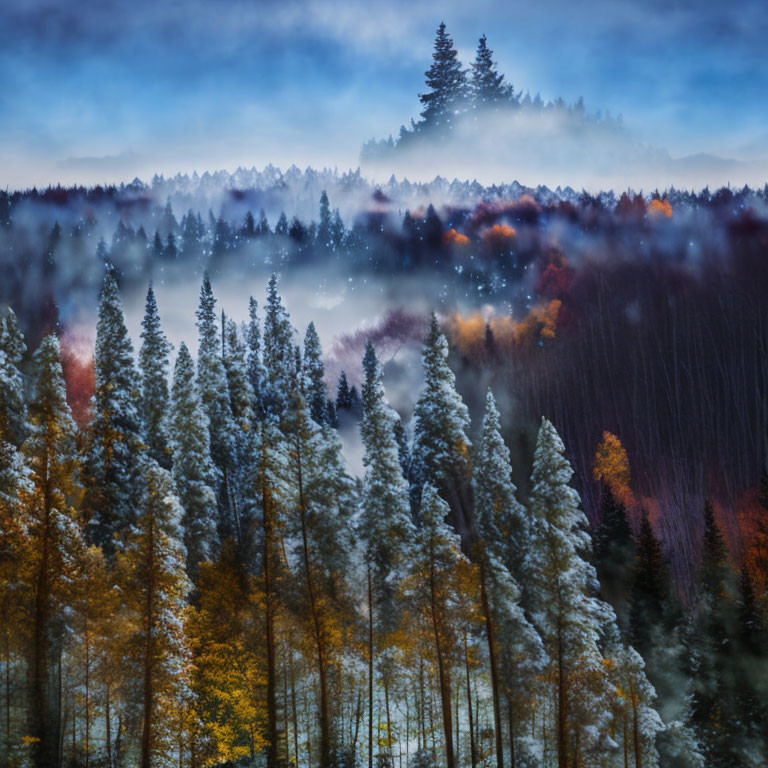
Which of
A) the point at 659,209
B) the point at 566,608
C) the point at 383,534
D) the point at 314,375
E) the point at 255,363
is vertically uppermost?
the point at 659,209

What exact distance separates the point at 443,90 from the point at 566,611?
52.9 m

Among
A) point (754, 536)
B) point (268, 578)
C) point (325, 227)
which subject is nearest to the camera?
point (268, 578)

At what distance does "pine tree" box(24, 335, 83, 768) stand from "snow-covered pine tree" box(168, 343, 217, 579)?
5.79 meters

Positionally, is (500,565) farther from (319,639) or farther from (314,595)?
(319,639)

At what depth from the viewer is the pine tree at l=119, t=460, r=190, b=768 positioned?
28938 mm

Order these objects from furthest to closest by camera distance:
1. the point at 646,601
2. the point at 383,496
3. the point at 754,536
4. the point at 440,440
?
the point at 754,536, the point at 440,440, the point at 646,601, the point at 383,496

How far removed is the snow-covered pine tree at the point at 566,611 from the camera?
3070cm

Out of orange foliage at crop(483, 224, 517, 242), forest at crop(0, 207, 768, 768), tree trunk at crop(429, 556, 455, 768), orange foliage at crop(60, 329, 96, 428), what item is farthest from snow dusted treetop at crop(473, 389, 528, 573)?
orange foliage at crop(483, 224, 517, 242)

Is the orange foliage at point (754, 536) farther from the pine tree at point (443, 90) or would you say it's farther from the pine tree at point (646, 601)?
the pine tree at point (443, 90)

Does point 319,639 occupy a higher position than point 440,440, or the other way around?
point 440,440

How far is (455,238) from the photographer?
2682 inches

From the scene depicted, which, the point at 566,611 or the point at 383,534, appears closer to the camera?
the point at 566,611

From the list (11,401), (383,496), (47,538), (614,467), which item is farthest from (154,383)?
(614,467)

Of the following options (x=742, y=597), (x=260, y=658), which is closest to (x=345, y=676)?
(x=260, y=658)
